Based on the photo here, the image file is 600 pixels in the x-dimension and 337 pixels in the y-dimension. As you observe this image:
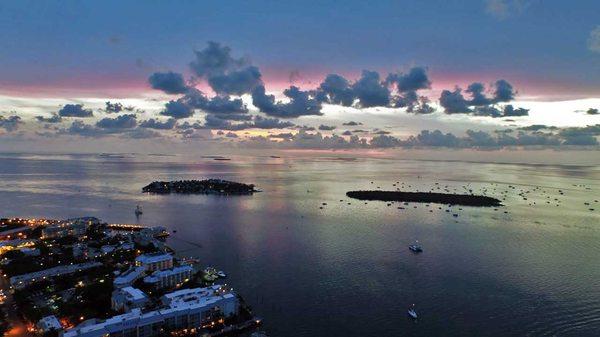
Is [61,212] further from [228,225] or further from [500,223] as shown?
[500,223]

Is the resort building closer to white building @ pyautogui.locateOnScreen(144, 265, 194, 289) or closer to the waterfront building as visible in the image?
the waterfront building

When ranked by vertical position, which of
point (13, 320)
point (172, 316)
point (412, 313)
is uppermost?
point (172, 316)

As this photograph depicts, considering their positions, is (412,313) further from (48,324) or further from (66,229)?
(66,229)

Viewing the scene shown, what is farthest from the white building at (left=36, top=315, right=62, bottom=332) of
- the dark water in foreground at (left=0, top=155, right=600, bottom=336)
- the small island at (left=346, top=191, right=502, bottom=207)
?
the small island at (left=346, top=191, right=502, bottom=207)

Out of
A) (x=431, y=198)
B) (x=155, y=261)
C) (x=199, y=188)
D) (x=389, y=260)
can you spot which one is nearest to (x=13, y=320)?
(x=155, y=261)

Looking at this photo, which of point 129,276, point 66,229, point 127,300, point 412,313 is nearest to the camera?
point 127,300

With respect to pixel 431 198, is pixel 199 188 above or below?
below
